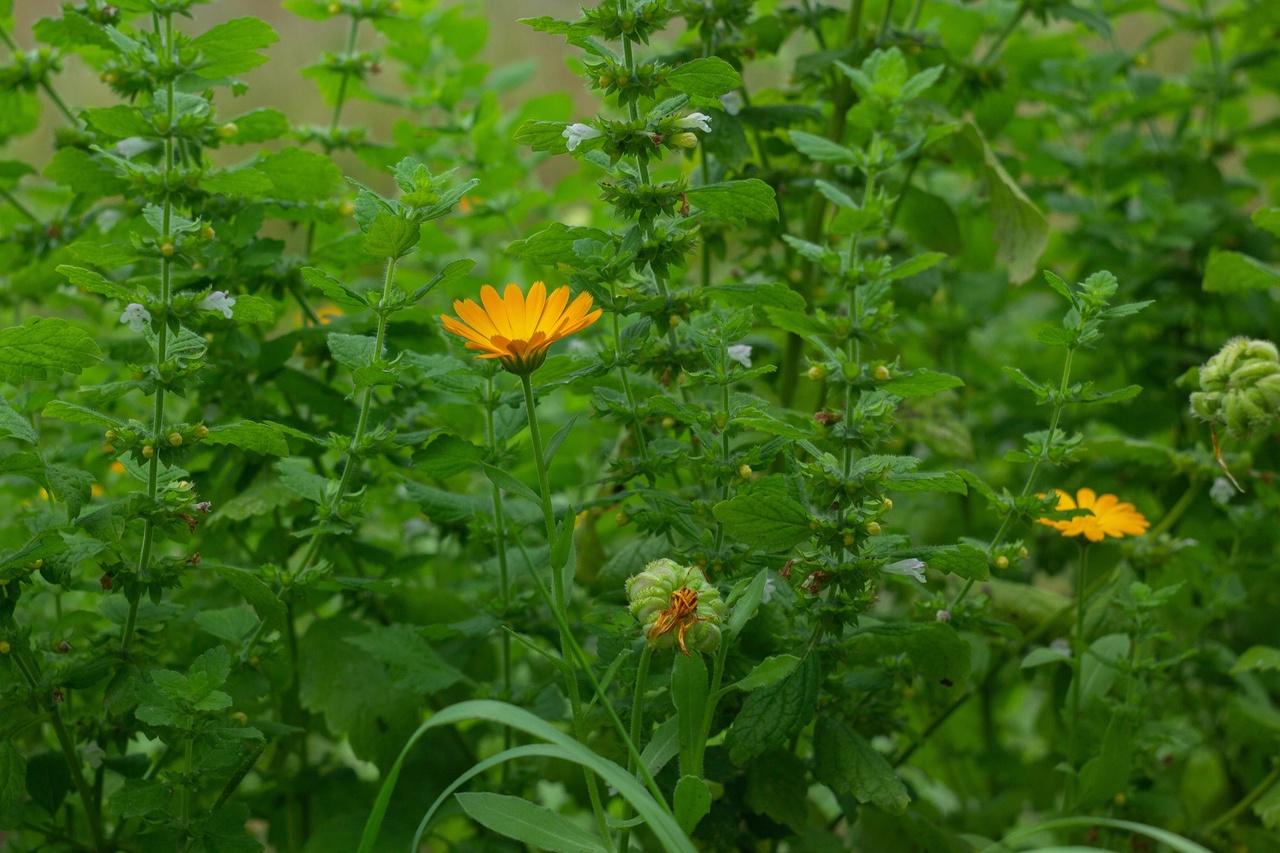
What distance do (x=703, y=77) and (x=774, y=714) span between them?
0.53 metres

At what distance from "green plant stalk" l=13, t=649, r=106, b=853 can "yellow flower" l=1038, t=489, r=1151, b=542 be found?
0.90 metres

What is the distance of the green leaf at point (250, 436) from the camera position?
0.97 metres

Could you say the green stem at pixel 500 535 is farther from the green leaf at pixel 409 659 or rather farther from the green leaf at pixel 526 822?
the green leaf at pixel 526 822

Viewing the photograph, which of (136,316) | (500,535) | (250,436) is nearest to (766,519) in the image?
(500,535)

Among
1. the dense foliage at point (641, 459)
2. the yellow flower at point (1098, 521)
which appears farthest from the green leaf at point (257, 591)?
the yellow flower at point (1098, 521)

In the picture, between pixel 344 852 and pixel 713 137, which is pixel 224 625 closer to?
pixel 344 852

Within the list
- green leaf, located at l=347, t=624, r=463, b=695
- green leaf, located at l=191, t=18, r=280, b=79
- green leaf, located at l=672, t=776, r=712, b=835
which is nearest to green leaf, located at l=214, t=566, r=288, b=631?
green leaf, located at l=347, t=624, r=463, b=695

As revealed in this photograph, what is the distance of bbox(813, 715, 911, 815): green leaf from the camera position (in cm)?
100

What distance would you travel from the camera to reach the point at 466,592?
1.59m

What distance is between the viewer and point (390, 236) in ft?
2.99

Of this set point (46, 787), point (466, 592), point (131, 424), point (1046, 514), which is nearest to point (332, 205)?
point (131, 424)

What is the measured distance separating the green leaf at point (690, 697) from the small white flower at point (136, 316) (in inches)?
21.2

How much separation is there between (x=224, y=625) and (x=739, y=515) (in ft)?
1.74

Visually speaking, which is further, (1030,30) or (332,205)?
(1030,30)
